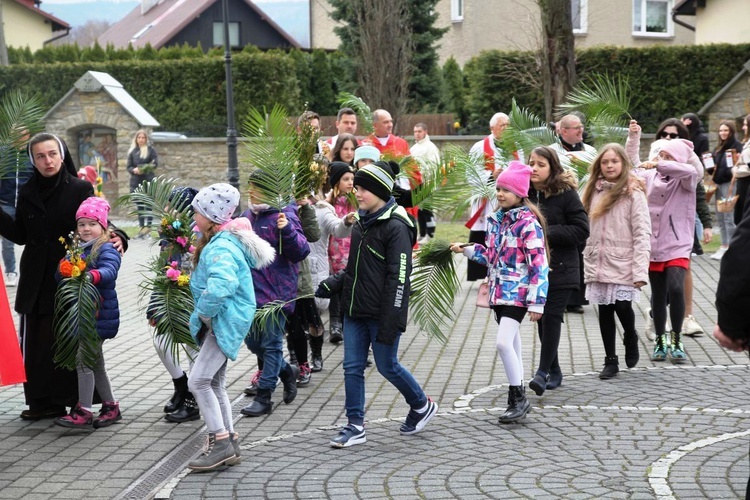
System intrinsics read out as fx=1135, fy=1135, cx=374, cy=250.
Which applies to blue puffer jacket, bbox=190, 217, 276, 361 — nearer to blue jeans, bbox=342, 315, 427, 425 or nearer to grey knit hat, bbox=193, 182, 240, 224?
grey knit hat, bbox=193, 182, 240, 224

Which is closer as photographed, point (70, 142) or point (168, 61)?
point (70, 142)

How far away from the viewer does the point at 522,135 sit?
963cm

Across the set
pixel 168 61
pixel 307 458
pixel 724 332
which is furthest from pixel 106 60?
pixel 724 332

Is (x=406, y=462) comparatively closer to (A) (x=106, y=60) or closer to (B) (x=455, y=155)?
(B) (x=455, y=155)

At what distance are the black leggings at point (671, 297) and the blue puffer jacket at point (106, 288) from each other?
459 centimetres

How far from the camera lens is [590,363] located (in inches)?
374

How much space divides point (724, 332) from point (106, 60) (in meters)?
31.8

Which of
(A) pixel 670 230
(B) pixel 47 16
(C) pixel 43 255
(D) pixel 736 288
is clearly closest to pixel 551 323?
(A) pixel 670 230

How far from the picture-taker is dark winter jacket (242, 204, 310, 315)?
7867mm

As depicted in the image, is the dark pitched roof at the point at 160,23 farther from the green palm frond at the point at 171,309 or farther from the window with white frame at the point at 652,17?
the green palm frond at the point at 171,309

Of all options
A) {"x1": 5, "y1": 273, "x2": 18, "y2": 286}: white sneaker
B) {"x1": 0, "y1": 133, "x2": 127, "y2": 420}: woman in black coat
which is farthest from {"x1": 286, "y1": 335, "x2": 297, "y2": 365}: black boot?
{"x1": 5, "y1": 273, "x2": 18, "y2": 286}: white sneaker

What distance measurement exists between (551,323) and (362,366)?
1.76m

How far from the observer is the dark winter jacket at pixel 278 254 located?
787 cm

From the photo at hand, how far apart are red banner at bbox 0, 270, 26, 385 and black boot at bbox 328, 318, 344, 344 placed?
12.5ft
